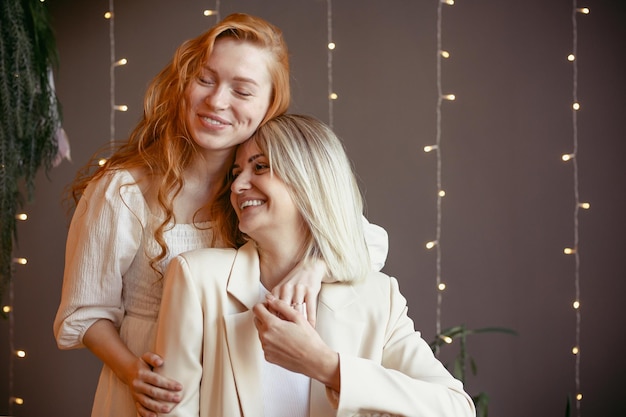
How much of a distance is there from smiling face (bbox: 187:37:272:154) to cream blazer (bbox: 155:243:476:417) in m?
0.28

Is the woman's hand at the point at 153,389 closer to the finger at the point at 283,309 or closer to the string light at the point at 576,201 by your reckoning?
the finger at the point at 283,309

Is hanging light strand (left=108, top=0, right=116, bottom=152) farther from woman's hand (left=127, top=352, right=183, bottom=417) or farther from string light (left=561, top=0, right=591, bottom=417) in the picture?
string light (left=561, top=0, right=591, bottom=417)

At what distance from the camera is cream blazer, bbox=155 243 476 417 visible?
1.45m

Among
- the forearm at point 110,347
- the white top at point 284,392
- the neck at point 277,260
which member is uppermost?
the neck at point 277,260

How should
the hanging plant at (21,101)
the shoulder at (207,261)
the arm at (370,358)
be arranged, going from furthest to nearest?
the shoulder at (207,261) → the arm at (370,358) → the hanging plant at (21,101)

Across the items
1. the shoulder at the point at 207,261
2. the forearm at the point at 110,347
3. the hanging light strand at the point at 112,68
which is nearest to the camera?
the shoulder at the point at 207,261

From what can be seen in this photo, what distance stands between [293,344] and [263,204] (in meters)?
0.35

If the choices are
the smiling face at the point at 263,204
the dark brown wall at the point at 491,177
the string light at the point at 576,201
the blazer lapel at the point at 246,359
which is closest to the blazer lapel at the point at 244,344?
the blazer lapel at the point at 246,359

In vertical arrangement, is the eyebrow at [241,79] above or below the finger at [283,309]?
above

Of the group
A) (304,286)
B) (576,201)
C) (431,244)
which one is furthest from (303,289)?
(576,201)

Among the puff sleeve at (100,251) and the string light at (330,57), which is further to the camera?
the string light at (330,57)

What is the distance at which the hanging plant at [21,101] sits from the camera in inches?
51.0

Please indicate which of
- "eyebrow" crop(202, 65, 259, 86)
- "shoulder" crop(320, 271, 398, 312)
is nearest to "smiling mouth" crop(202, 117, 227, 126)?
"eyebrow" crop(202, 65, 259, 86)

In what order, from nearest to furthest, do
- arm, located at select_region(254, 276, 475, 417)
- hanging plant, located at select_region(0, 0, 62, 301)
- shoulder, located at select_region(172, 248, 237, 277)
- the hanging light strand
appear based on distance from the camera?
hanging plant, located at select_region(0, 0, 62, 301), arm, located at select_region(254, 276, 475, 417), shoulder, located at select_region(172, 248, 237, 277), the hanging light strand
